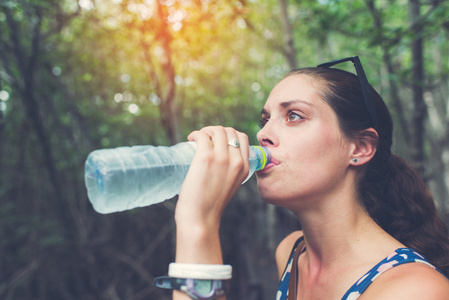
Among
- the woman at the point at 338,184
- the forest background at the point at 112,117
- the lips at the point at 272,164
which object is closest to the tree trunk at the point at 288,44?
the forest background at the point at 112,117

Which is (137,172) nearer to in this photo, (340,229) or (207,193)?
(207,193)

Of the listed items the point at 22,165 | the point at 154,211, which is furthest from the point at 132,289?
the point at 22,165

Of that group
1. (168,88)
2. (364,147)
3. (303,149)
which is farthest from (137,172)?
(168,88)

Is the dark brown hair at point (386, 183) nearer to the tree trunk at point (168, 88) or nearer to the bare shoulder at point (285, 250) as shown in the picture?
the bare shoulder at point (285, 250)

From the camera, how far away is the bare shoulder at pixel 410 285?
116cm

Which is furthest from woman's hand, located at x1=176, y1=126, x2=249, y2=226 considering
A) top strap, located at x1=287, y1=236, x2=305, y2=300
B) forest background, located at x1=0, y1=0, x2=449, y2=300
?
Answer: forest background, located at x1=0, y1=0, x2=449, y2=300

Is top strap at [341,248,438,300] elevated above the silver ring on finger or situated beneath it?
situated beneath

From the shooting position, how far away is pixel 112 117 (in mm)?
6316

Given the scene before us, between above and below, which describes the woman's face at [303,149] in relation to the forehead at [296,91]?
below

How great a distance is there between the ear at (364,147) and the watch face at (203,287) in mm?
985

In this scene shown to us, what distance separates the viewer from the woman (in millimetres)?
1307

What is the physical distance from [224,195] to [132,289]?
16.0 feet

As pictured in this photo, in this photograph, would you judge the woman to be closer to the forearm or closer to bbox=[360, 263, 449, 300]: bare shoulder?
bbox=[360, 263, 449, 300]: bare shoulder

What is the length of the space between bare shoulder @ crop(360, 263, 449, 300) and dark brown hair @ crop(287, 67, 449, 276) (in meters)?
0.48
